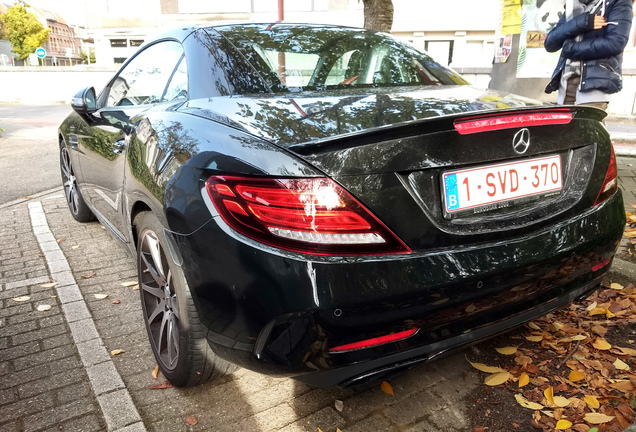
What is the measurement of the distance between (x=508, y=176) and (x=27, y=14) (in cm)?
7253

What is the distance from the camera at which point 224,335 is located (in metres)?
1.81

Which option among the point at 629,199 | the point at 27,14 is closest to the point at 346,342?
the point at 629,199

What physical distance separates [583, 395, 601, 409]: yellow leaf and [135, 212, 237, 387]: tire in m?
1.52

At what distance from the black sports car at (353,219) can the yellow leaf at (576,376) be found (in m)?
0.45

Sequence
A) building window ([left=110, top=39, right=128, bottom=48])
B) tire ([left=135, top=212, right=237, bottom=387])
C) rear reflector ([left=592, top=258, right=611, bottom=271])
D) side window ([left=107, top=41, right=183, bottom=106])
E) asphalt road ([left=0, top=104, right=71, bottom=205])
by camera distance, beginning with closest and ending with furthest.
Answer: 1. tire ([left=135, top=212, right=237, bottom=387])
2. rear reflector ([left=592, top=258, right=611, bottom=271])
3. side window ([left=107, top=41, right=183, bottom=106])
4. asphalt road ([left=0, top=104, right=71, bottom=205])
5. building window ([left=110, top=39, right=128, bottom=48])

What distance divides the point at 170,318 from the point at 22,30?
70952 millimetres

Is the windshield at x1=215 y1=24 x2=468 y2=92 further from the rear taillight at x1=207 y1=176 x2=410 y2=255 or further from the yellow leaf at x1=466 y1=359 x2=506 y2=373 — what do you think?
the yellow leaf at x1=466 y1=359 x2=506 y2=373

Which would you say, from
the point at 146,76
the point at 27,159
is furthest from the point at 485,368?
the point at 27,159

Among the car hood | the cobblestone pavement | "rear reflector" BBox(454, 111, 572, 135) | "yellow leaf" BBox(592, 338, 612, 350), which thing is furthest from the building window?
"rear reflector" BBox(454, 111, 572, 135)

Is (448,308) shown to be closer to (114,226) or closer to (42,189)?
(114,226)

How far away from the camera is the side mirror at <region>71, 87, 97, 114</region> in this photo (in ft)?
11.3

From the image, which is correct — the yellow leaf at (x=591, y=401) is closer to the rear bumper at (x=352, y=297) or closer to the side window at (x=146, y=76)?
the rear bumper at (x=352, y=297)

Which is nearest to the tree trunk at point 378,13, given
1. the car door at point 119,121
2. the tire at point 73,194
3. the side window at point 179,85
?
the car door at point 119,121

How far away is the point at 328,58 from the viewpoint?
274 cm
